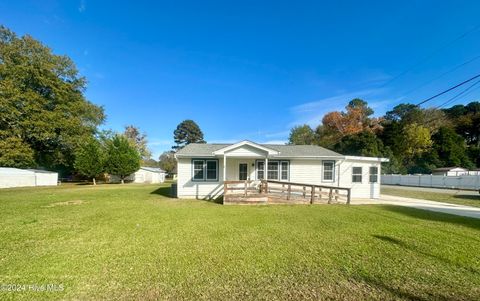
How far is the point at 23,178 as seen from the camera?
81.3 ft

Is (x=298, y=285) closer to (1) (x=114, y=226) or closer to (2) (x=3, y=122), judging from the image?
(1) (x=114, y=226)

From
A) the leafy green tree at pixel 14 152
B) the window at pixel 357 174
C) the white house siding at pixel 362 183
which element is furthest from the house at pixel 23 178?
the window at pixel 357 174

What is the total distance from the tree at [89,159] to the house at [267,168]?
66.6 ft

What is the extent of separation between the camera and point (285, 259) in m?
4.42

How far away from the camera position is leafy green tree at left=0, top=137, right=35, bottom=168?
24609 millimetres

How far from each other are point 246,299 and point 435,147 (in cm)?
5393

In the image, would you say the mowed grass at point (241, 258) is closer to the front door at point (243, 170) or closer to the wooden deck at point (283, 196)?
the wooden deck at point (283, 196)

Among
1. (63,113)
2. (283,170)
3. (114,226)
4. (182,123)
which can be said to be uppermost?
(182,123)

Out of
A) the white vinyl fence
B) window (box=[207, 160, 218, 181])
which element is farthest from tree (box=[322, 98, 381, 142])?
window (box=[207, 160, 218, 181])

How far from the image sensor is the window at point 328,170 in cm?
1430

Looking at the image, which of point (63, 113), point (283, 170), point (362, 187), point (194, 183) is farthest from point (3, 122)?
point (362, 187)

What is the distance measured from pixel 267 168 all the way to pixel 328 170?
405cm

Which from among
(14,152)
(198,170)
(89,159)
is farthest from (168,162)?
(198,170)

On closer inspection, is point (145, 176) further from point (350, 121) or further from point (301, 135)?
point (350, 121)
